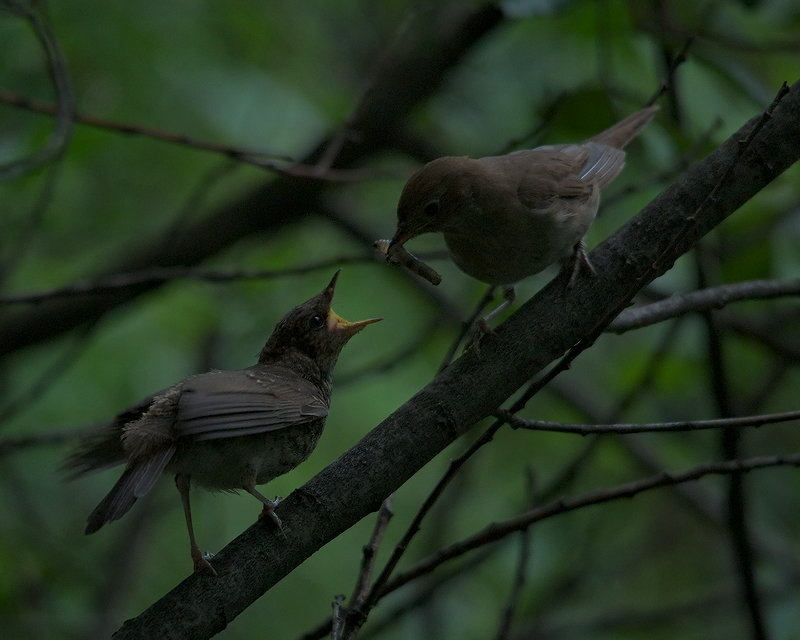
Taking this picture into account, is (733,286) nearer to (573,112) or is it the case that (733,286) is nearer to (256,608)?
(573,112)

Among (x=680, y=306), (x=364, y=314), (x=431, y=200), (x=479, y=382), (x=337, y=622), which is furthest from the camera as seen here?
(x=364, y=314)

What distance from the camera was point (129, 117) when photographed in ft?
20.9

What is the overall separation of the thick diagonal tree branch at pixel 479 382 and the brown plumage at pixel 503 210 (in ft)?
3.32

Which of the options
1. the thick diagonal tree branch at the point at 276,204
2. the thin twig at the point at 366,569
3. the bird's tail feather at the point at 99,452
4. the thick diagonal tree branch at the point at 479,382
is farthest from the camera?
the thick diagonal tree branch at the point at 276,204

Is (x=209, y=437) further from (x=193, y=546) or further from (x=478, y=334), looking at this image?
(x=478, y=334)

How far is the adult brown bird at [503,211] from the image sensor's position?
162 inches

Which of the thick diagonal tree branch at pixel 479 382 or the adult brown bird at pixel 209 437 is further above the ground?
the adult brown bird at pixel 209 437

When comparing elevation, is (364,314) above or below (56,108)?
below

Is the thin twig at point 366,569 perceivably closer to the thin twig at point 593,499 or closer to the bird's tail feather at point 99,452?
the thin twig at point 593,499

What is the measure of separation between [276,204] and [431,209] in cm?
250

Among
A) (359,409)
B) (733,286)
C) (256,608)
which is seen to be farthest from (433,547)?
(733,286)

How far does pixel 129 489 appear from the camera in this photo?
287 cm

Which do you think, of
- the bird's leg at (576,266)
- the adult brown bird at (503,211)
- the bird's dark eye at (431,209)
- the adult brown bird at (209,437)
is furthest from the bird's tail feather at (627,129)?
the adult brown bird at (209,437)

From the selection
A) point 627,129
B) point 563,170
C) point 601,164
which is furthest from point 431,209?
point 627,129
